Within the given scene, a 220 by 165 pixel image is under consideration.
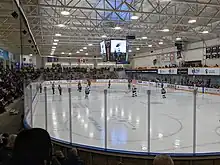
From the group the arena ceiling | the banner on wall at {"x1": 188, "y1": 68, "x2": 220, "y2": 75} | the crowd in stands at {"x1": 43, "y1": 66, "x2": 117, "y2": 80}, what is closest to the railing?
the arena ceiling

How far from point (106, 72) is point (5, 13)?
2510 centimetres

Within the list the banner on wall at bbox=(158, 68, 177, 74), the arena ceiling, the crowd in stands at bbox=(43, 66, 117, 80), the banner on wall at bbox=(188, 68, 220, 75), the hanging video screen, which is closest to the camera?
the arena ceiling

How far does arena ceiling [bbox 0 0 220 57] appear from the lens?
42.0 feet

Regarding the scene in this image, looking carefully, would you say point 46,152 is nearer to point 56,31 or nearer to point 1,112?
point 1,112

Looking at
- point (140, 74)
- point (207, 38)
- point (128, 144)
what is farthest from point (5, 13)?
point (140, 74)

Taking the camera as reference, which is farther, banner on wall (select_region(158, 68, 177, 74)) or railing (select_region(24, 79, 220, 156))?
banner on wall (select_region(158, 68, 177, 74))

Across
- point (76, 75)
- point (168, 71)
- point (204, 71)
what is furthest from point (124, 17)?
point (76, 75)

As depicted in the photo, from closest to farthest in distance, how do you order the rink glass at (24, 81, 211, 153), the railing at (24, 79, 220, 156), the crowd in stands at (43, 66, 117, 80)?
the railing at (24, 79, 220, 156)
the rink glass at (24, 81, 211, 153)
the crowd in stands at (43, 66, 117, 80)

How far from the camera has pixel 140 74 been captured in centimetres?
3338

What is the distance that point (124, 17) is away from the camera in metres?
16.9

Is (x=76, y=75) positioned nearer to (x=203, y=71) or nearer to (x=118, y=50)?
(x=118, y=50)

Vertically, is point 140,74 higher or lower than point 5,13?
lower

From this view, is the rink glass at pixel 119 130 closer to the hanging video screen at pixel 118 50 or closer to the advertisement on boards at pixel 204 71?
the hanging video screen at pixel 118 50

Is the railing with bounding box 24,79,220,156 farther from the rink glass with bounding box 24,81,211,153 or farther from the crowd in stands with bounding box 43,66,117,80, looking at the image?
the crowd in stands with bounding box 43,66,117,80
